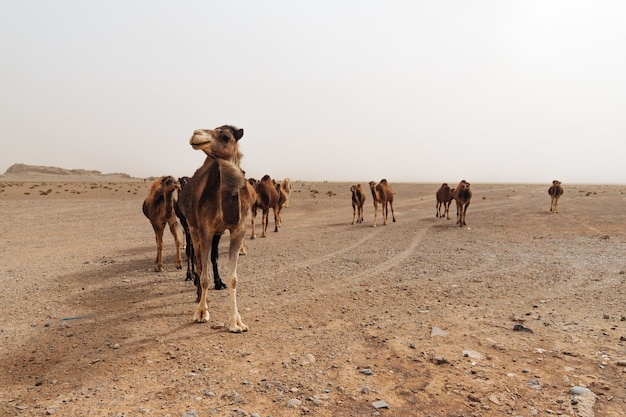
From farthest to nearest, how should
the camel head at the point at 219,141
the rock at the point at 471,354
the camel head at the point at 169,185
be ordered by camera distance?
the camel head at the point at 169,185 < the camel head at the point at 219,141 < the rock at the point at 471,354

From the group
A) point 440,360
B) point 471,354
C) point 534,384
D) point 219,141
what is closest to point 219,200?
point 219,141

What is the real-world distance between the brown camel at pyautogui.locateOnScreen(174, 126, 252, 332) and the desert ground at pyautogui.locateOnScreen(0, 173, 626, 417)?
69cm

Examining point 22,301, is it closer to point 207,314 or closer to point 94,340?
point 94,340

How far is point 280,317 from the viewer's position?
6.63 m

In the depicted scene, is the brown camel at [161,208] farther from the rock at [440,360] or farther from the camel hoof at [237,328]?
the rock at [440,360]

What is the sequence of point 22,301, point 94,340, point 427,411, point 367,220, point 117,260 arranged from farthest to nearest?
point 367,220 < point 117,260 < point 22,301 < point 94,340 < point 427,411

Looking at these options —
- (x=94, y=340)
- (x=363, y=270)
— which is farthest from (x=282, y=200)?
(x=94, y=340)

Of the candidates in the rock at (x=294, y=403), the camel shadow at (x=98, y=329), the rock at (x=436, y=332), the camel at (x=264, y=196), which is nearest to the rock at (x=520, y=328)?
the rock at (x=436, y=332)

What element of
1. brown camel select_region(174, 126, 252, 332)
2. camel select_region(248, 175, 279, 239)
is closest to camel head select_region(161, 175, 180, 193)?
brown camel select_region(174, 126, 252, 332)

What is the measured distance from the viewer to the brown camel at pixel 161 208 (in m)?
10.3

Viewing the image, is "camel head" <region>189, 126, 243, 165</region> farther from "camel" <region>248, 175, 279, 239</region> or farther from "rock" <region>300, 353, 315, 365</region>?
"camel" <region>248, 175, 279, 239</region>

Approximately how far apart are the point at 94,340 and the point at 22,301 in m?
3.18

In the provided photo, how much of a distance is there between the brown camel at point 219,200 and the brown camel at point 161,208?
3.85m

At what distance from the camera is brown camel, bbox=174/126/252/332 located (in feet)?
18.0
